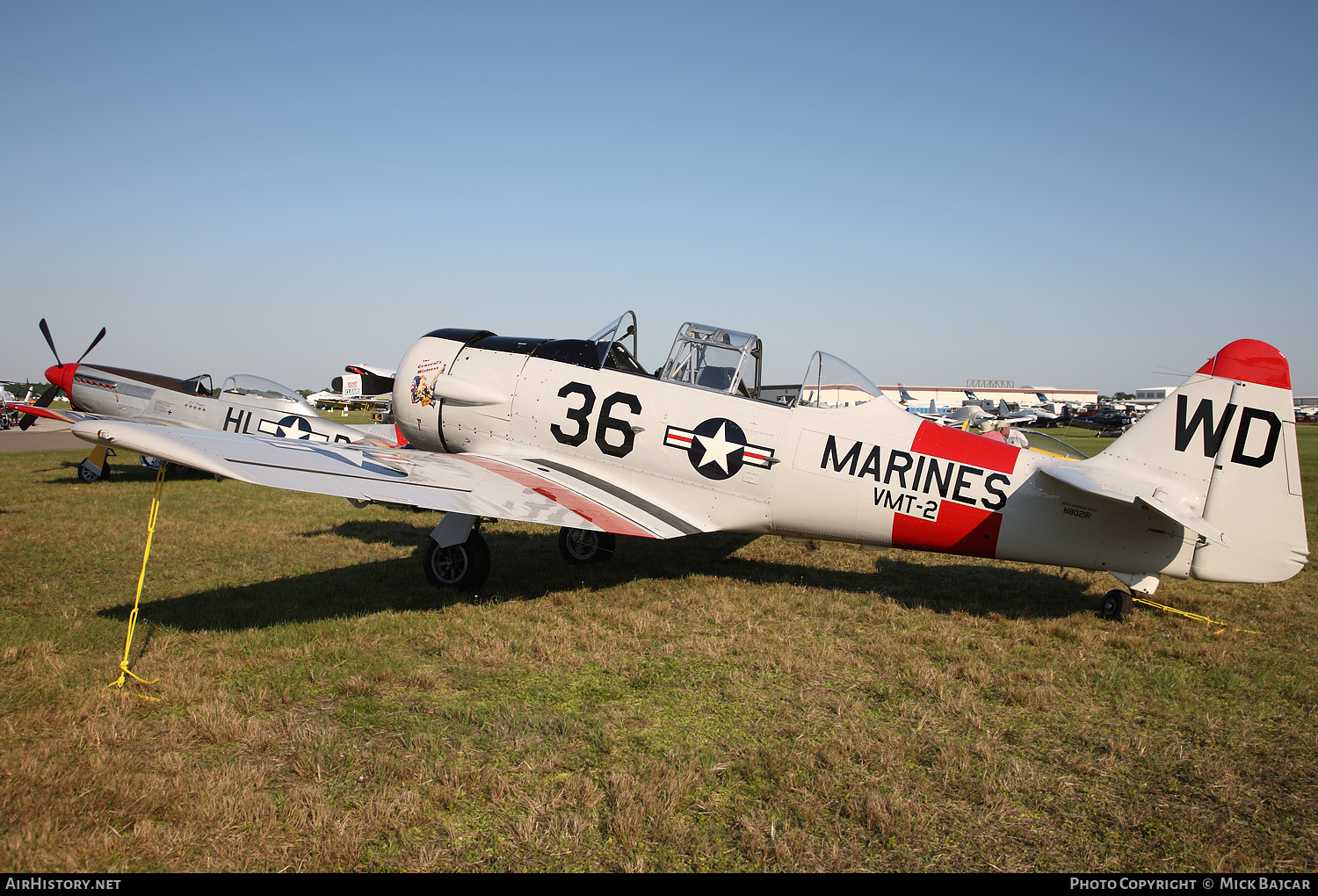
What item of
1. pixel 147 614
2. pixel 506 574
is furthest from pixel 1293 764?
pixel 147 614

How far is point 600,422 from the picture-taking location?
22.3ft

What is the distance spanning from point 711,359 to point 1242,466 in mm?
4291

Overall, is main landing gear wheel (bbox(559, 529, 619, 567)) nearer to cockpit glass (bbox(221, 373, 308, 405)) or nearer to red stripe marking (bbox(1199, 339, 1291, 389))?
red stripe marking (bbox(1199, 339, 1291, 389))

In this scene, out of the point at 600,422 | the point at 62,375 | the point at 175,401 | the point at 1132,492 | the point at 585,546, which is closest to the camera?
the point at 1132,492

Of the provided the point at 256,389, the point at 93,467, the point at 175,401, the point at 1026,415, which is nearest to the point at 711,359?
the point at 256,389

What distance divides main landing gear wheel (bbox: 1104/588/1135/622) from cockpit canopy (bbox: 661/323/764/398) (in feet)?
11.6

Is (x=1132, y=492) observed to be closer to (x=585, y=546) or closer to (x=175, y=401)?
(x=585, y=546)

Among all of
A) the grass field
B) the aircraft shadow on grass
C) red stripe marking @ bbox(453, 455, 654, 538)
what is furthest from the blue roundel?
the aircraft shadow on grass

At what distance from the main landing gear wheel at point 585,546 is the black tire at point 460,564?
1.50 m

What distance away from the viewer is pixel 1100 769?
3.40 meters

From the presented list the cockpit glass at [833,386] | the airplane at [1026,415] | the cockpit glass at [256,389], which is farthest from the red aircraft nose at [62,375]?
the airplane at [1026,415]

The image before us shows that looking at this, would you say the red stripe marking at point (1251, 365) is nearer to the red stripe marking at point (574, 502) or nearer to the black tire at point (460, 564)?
the red stripe marking at point (574, 502)

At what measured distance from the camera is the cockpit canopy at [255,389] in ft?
44.0

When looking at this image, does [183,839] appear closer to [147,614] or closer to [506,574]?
[147,614]
